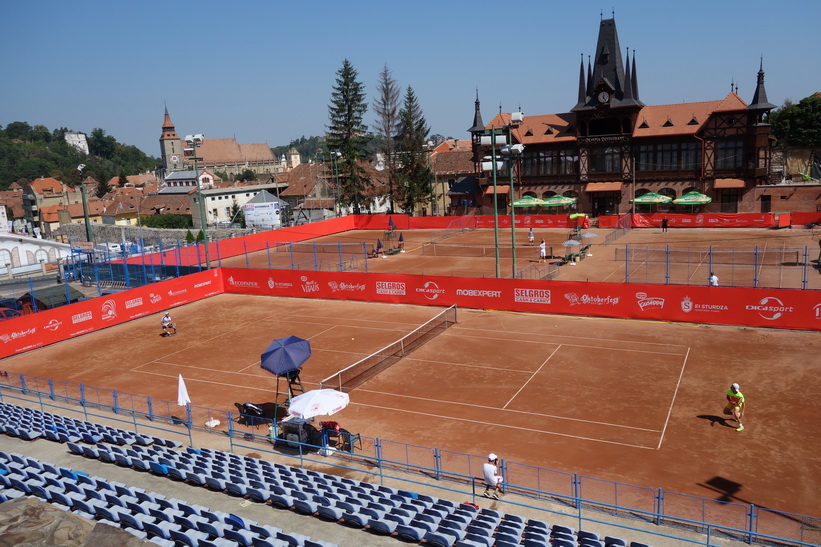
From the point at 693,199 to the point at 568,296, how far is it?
35.8m

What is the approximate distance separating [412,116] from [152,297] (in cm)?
5420

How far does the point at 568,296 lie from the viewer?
3181 cm

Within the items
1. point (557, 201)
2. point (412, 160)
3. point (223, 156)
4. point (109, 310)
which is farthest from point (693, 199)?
point (223, 156)

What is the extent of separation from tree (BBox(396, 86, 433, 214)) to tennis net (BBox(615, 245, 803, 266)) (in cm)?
3849

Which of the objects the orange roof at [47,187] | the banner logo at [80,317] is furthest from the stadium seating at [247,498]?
the orange roof at [47,187]

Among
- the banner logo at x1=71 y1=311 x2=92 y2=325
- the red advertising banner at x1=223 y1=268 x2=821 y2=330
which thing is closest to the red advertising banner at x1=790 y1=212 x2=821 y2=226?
the red advertising banner at x1=223 y1=268 x2=821 y2=330

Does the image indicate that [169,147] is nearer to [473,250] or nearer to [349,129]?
[349,129]

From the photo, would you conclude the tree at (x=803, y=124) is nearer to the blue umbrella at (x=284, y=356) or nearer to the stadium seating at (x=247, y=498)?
the blue umbrella at (x=284, y=356)

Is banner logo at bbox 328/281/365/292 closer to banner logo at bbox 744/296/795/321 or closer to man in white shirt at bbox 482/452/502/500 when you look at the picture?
banner logo at bbox 744/296/795/321

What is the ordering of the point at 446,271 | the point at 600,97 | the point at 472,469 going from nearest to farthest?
the point at 472,469 → the point at 446,271 → the point at 600,97

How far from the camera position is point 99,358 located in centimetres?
2916

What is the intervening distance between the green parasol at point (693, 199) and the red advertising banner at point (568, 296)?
1394 inches

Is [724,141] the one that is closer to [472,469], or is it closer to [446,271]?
[446,271]

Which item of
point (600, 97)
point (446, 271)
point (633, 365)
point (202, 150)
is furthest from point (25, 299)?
point (202, 150)
